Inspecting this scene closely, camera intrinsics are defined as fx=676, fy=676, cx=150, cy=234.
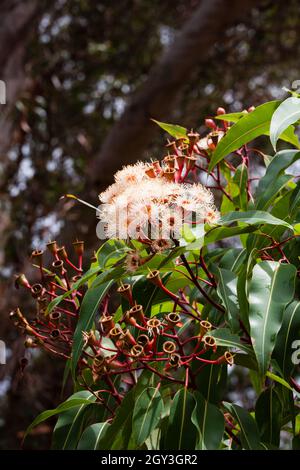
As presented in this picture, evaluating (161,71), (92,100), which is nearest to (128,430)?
(161,71)

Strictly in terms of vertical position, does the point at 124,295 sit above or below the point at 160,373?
above

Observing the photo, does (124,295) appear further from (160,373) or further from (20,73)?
(20,73)

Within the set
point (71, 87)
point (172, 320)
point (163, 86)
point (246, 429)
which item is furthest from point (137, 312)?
point (71, 87)

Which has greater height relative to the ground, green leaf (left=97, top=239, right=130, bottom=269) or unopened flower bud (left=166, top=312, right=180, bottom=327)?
green leaf (left=97, top=239, right=130, bottom=269)

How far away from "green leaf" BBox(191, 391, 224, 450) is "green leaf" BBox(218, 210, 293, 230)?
0.87 ft

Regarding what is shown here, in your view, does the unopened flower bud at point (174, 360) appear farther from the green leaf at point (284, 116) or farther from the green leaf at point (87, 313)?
the green leaf at point (284, 116)

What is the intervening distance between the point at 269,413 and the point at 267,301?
0.25m

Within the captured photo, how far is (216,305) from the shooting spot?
101 centimetres

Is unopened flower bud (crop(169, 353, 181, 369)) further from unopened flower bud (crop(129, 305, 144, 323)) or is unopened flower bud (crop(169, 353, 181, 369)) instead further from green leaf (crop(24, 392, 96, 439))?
green leaf (crop(24, 392, 96, 439))

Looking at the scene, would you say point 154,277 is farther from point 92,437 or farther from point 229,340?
point 92,437

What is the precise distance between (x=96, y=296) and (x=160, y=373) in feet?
0.49

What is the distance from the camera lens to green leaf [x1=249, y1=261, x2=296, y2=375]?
0.87m

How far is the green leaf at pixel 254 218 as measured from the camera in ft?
2.96

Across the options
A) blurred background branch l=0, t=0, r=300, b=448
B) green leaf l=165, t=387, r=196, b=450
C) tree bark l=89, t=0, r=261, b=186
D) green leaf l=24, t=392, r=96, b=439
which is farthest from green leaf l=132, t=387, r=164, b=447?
blurred background branch l=0, t=0, r=300, b=448
